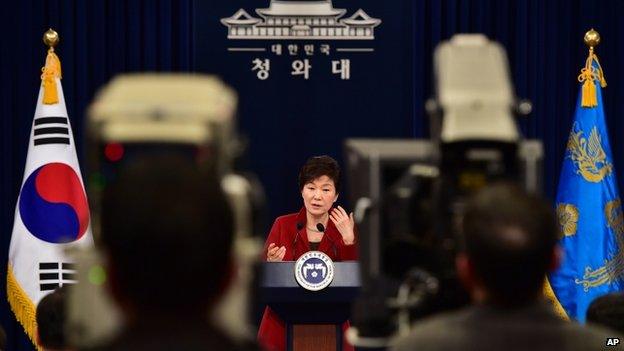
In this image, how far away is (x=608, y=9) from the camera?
306 inches

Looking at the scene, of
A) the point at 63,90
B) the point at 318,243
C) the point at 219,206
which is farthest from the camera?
the point at 63,90

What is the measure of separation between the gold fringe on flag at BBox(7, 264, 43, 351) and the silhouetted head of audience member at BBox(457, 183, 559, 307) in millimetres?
5186

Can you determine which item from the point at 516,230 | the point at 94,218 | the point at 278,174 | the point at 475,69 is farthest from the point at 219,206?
the point at 278,174

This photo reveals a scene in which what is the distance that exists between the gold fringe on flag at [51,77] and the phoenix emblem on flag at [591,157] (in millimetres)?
3067

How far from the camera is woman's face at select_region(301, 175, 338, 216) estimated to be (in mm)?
6176

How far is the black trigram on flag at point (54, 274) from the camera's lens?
22.1 ft

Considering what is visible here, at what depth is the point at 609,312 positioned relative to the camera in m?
3.11

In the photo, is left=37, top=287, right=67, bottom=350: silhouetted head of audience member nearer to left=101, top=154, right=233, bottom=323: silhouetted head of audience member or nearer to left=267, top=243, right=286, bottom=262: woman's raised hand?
left=101, top=154, right=233, bottom=323: silhouetted head of audience member

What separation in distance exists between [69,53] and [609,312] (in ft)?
16.9

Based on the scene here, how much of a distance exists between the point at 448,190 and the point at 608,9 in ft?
18.7

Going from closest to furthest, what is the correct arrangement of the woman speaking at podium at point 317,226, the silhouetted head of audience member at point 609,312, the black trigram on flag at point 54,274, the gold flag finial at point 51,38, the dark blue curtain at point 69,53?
the silhouetted head of audience member at point 609,312 < the woman speaking at podium at point 317,226 < the black trigram on flag at point 54,274 < the gold flag finial at point 51,38 < the dark blue curtain at point 69,53

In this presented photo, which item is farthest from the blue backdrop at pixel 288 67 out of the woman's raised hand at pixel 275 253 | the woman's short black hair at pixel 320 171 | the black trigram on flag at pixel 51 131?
the woman's raised hand at pixel 275 253

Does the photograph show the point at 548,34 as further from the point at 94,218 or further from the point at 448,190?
the point at 94,218

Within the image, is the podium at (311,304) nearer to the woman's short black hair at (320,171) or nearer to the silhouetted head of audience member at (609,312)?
the woman's short black hair at (320,171)
